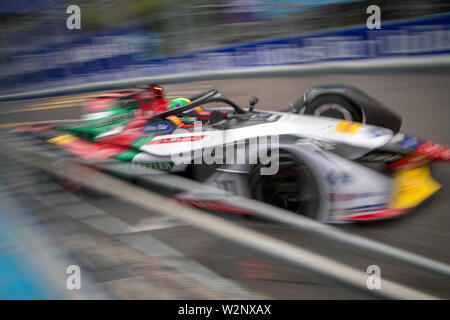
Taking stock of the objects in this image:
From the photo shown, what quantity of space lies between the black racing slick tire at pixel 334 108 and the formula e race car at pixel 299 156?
0.01 metres

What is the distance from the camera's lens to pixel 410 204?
2229 mm

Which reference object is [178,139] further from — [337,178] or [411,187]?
[411,187]

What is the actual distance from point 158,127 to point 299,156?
132cm

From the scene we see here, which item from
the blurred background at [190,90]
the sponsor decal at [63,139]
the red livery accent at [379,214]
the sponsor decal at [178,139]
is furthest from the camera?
the sponsor decal at [63,139]

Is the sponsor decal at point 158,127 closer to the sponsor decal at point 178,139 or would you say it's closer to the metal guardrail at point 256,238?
the sponsor decal at point 178,139

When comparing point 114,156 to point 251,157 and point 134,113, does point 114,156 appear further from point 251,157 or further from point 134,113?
point 251,157

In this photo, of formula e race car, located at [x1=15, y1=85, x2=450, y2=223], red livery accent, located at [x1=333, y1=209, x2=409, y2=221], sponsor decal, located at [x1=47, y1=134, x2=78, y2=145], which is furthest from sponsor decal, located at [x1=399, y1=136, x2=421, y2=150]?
sponsor decal, located at [x1=47, y1=134, x2=78, y2=145]

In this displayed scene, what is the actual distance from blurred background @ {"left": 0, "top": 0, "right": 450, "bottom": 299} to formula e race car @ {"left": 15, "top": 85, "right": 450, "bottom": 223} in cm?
22

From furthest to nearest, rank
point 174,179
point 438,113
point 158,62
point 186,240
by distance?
point 158,62, point 438,113, point 186,240, point 174,179

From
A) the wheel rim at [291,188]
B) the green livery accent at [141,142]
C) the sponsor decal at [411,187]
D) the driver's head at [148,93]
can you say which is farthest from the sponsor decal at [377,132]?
the driver's head at [148,93]

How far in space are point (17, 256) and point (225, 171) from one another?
4.56ft

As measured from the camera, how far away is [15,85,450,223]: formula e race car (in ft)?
7.32

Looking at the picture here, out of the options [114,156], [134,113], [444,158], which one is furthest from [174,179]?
[134,113]

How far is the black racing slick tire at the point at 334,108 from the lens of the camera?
10.8ft
